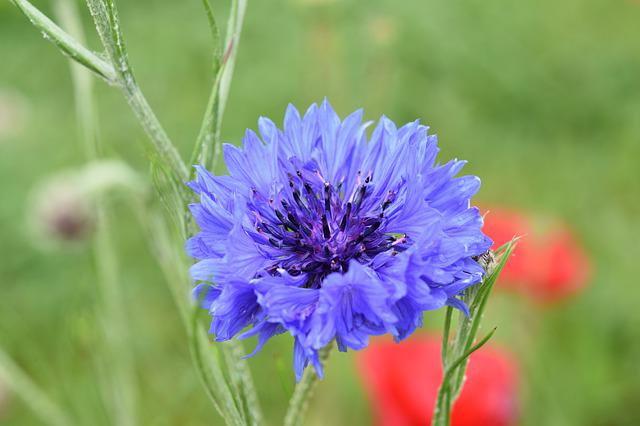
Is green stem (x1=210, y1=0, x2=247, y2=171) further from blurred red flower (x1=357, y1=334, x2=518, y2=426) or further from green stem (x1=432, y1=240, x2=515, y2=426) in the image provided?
blurred red flower (x1=357, y1=334, x2=518, y2=426)

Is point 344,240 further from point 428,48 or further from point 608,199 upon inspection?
point 428,48

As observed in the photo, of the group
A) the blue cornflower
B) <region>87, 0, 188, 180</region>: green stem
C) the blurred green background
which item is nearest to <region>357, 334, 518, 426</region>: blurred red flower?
the blurred green background

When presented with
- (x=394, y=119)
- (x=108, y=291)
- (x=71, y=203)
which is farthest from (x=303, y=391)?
(x=394, y=119)

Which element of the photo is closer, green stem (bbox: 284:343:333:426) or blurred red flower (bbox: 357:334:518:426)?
green stem (bbox: 284:343:333:426)

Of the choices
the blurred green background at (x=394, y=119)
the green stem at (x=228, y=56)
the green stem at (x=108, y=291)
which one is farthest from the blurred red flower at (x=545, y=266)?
the green stem at (x=228, y=56)

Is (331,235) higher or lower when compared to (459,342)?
higher

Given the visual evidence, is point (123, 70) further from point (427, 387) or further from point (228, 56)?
point (427, 387)
